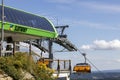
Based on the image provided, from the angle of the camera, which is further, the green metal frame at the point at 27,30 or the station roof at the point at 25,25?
the station roof at the point at 25,25

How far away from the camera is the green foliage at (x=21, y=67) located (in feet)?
91.3

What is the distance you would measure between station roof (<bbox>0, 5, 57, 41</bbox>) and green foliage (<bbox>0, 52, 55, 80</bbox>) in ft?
11.7

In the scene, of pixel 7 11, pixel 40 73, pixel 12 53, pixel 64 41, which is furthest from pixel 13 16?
pixel 64 41

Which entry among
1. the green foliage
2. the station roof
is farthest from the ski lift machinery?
the green foliage

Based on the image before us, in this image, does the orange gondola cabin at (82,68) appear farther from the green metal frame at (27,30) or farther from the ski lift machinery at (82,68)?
the green metal frame at (27,30)

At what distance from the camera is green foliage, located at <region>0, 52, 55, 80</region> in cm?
2783

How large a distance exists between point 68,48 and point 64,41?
94.0 inches

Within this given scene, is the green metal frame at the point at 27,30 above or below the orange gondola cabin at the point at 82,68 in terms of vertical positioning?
above

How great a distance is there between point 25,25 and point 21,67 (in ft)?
22.1

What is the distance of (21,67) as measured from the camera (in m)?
29.0

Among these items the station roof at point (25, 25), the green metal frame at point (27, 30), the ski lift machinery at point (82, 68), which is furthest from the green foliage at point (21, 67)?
the ski lift machinery at point (82, 68)

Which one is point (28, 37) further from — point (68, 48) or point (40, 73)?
point (68, 48)

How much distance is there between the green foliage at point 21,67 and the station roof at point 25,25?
3577 mm

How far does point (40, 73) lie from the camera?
3078 cm
